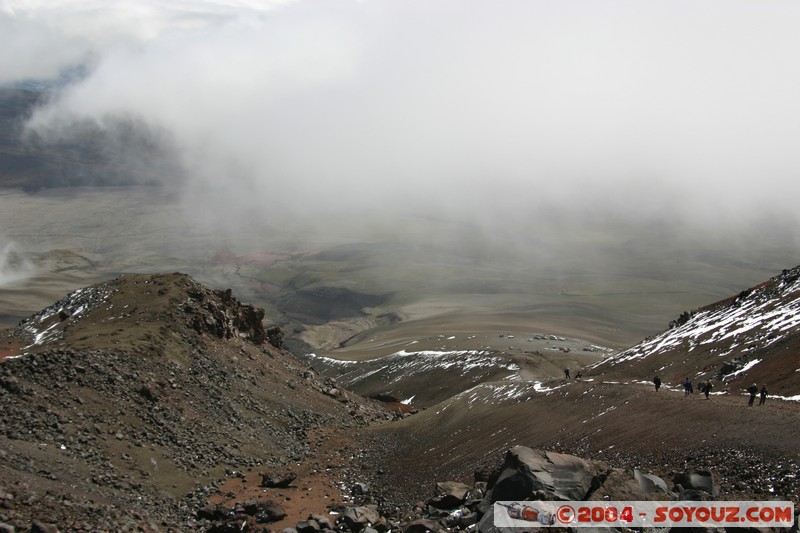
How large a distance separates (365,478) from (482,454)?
7465 millimetres

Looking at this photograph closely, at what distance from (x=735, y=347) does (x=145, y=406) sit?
4122 cm

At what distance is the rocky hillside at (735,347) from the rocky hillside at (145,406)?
25.1 m

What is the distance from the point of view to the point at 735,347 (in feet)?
184

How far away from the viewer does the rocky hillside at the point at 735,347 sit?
152 ft

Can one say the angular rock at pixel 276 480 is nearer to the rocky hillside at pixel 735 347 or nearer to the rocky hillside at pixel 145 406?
the rocky hillside at pixel 145 406

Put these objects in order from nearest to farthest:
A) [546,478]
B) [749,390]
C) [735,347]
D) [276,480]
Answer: [546,478]
[749,390]
[276,480]
[735,347]

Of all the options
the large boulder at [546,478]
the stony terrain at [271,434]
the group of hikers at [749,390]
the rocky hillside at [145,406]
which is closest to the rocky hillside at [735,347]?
the stony terrain at [271,434]

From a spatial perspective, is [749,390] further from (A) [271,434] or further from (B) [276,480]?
(A) [271,434]

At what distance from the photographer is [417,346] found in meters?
139

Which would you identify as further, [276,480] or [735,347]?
[735,347]

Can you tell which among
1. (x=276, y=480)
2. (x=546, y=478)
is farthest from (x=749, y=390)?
(x=276, y=480)

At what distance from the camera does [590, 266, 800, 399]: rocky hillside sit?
46375 mm

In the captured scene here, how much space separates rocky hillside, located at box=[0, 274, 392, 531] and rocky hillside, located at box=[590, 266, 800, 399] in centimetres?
2508

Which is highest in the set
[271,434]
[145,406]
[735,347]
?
[145,406]
